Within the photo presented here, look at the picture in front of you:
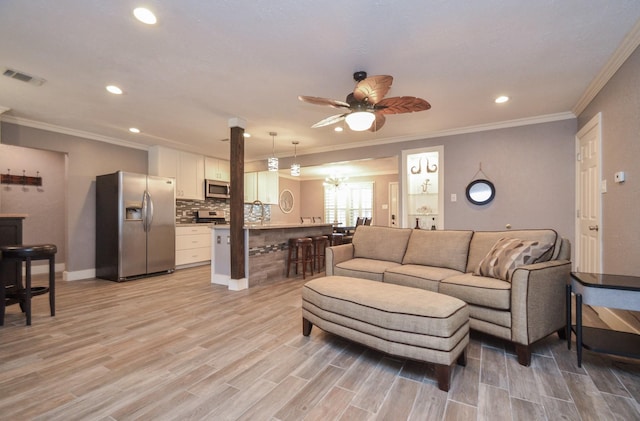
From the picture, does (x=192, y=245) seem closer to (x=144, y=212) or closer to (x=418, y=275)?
(x=144, y=212)

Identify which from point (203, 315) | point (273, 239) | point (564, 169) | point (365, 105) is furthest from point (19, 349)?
point (564, 169)

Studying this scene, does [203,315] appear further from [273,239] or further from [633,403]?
[633,403]

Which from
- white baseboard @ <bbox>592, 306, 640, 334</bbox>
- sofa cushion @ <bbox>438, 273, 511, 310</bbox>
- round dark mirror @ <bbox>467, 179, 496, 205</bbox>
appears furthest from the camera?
round dark mirror @ <bbox>467, 179, 496, 205</bbox>

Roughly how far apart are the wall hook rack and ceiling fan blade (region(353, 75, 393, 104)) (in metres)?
5.88

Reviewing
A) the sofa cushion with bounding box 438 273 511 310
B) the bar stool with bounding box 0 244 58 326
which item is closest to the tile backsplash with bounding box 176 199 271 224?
the bar stool with bounding box 0 244 58 326

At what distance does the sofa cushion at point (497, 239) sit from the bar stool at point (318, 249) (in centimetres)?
277

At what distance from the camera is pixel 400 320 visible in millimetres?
1767

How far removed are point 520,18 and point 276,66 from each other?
75.5 inches

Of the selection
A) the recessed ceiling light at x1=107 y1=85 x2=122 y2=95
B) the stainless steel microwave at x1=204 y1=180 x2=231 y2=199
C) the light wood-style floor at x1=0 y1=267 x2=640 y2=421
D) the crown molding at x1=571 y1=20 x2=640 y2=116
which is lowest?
the light wood-style floor at x1=0 y1=267 x2=640 y2=421

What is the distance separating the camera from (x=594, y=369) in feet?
6.17

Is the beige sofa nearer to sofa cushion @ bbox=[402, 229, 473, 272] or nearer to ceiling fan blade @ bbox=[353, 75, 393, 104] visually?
sofa cushion @ bbox=[402, 229, 473, 272]

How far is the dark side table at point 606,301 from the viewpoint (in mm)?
1717

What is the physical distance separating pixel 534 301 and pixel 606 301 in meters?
0.36

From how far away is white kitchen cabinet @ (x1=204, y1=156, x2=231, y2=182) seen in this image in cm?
634
